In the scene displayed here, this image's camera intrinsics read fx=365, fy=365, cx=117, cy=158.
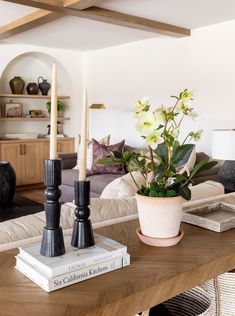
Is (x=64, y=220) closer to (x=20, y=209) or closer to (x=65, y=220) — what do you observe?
(x=65, y=220)

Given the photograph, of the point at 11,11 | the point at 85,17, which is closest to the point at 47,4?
the point at 85,17

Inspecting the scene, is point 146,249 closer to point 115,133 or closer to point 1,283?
point 1,283

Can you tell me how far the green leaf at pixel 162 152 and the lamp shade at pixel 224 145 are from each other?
205 centimetres

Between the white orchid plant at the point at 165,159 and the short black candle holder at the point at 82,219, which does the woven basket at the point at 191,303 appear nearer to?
the white orchid plant at the point at 165,159

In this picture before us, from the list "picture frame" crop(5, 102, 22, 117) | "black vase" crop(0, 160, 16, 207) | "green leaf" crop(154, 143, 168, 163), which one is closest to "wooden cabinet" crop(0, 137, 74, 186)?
"picture frame" crop(5, 102, 22, 117)

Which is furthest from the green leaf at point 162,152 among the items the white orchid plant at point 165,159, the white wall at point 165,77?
the white wall at point 165,77

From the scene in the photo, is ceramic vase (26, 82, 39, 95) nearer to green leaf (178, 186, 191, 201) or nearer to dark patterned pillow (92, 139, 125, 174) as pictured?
dark patterned pillow (92, 139, 125, 174)

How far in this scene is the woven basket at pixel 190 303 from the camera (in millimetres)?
1425

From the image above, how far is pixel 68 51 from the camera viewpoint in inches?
266

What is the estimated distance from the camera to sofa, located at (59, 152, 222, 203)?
4101mm

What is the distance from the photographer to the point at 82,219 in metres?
1.10

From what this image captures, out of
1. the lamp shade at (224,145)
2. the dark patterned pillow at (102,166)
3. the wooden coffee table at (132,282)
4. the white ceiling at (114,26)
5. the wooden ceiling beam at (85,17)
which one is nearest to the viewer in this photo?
the wooden coffee table at (132,282)

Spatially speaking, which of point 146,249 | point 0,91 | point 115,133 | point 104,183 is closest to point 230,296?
point 146,249

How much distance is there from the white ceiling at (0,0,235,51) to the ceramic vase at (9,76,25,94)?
68 cm
